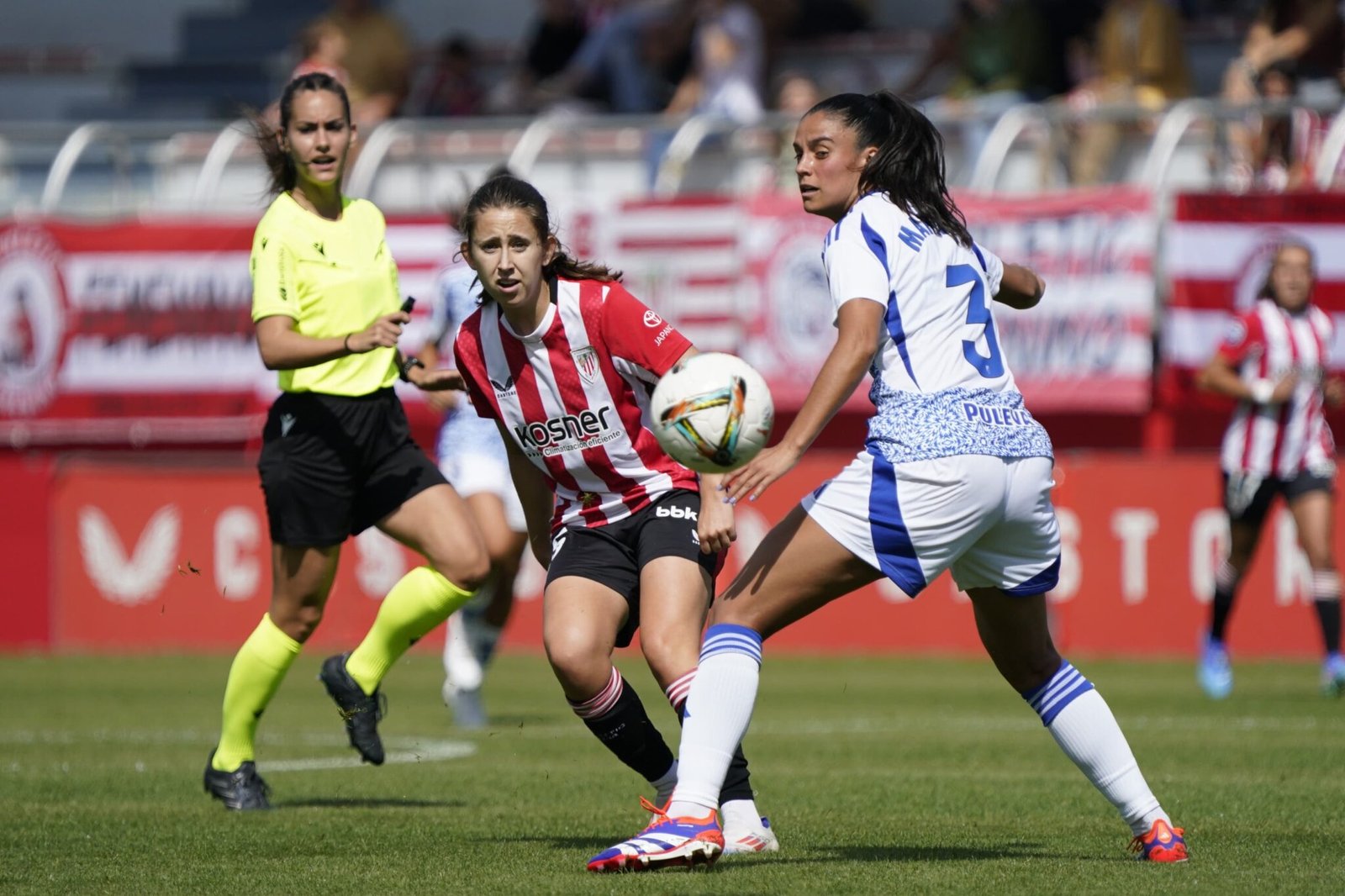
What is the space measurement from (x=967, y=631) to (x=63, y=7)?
14467mm

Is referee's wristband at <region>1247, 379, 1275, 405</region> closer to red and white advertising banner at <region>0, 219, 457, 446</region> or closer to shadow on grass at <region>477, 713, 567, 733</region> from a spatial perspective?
shadow on grass at <region>477, 713, 567, 733</region>

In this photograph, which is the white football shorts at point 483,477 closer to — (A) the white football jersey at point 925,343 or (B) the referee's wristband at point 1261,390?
(B) the referee's wristband at point 1261,390

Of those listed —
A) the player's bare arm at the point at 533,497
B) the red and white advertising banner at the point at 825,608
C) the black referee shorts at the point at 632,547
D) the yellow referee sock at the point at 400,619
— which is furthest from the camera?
the red and white advertising banner at the point at 825,608

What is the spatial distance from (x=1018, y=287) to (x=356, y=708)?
3.07m

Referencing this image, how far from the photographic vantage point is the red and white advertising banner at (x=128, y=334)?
54.0 ft

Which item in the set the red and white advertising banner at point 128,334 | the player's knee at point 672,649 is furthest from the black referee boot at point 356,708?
the red and white advertising banner at point 128,334

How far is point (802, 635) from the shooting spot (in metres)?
15.0

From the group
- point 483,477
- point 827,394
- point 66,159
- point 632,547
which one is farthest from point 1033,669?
point 66,159

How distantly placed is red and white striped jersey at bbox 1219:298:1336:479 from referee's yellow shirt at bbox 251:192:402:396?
240 inches

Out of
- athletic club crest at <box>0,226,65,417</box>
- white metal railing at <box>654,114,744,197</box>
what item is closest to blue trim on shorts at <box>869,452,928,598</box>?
white metal railing at <box>654,114,744,197</box>

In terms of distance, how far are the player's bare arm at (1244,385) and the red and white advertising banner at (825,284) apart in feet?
6.63

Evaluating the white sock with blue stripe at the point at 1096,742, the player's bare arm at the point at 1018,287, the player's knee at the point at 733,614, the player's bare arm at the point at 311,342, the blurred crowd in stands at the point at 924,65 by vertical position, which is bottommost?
the white sock with blue stripe at the point at 1096,742

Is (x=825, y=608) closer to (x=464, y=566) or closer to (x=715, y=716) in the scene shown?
(x=464, y=566)

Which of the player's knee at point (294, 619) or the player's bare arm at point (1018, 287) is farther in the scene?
the player's knee at point (294, 619)
